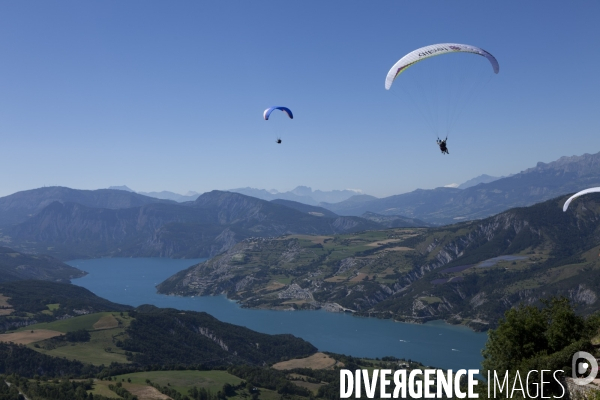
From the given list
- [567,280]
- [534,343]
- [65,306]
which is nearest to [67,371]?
[65,306]

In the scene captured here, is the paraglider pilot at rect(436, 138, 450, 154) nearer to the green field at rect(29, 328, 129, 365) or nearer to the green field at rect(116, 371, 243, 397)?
the green field at rect(116, 371, 243, 397)

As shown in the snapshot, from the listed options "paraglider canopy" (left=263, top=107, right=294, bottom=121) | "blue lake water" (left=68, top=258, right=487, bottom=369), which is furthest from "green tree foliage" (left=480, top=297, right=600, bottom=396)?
"blue lake water" (left=68, top=258, right=487, bottom=369)

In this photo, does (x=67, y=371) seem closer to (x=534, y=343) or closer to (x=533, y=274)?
(x=534, y=343)

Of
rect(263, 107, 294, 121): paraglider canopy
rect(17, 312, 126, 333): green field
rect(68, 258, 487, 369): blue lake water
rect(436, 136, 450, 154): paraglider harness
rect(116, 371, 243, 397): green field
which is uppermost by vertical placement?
rect(263, 107, 294, 121): paraglider canopy

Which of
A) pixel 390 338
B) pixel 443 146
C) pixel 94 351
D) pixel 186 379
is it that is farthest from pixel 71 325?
pixel 443 146

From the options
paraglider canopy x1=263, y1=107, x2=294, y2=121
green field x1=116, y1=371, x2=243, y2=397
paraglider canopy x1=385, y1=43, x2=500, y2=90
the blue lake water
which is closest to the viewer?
paraglider canopy x1=385, y1=43, x2=500, y2=90

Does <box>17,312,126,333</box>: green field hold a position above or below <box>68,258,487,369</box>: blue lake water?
above

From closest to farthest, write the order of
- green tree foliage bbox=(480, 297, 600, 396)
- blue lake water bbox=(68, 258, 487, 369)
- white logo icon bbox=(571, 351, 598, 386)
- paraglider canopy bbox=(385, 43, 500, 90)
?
white logo icon bbox=(571, 351, 598, 386), green tree foliage bbox=(480, 297, 600, 396), paraglider canopy bbox=(385, 43, 500, 90), blue lake water bbox=(68, 258, 487, 369)

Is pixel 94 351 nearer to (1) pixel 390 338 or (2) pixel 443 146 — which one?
(1) pixel 390 338

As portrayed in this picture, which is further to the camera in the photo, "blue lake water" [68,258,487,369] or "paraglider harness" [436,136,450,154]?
"blue lake water" [68,258,487,369]
